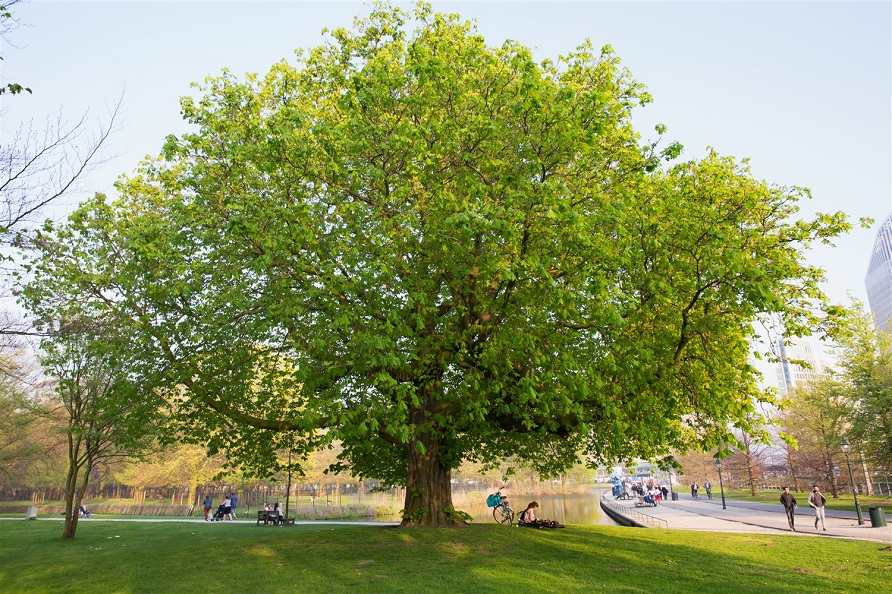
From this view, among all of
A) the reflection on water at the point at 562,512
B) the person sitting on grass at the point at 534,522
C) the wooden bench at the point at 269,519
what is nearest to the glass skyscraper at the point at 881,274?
the reflection on water at the point at 562,512

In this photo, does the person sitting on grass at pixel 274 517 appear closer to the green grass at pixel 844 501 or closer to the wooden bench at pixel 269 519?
the wooden bench at pixel 269 519

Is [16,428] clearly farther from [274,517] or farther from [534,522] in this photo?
[534,522]

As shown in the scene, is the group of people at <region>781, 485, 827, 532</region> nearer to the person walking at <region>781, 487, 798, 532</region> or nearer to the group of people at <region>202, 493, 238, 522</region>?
the person walking at <region>781, 487, 798, 532</region>

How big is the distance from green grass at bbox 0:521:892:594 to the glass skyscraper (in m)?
153

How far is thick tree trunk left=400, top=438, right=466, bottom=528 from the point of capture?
1666 cm

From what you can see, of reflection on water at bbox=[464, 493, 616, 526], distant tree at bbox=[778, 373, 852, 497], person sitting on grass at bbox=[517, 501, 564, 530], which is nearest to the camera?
person sitting on grass at bbox=[517, 501, 564, 530]

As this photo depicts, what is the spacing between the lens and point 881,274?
147 metres

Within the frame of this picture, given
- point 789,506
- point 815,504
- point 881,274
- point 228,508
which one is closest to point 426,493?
point 789,506

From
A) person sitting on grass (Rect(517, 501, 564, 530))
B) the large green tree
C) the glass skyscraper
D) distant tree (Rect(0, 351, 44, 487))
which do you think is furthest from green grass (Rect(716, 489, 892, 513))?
the glass skyscraper

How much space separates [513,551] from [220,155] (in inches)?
497

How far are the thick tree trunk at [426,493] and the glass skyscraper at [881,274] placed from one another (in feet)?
516

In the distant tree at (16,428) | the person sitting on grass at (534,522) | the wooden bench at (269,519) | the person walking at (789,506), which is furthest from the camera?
the distant tree at (16,428)

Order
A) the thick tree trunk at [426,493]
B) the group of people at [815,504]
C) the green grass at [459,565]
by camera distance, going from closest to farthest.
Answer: the green grass at [459,565] → the thick tree trunk at [426,493] → the group of people at [815,504]

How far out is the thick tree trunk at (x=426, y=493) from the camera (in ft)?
54.6
